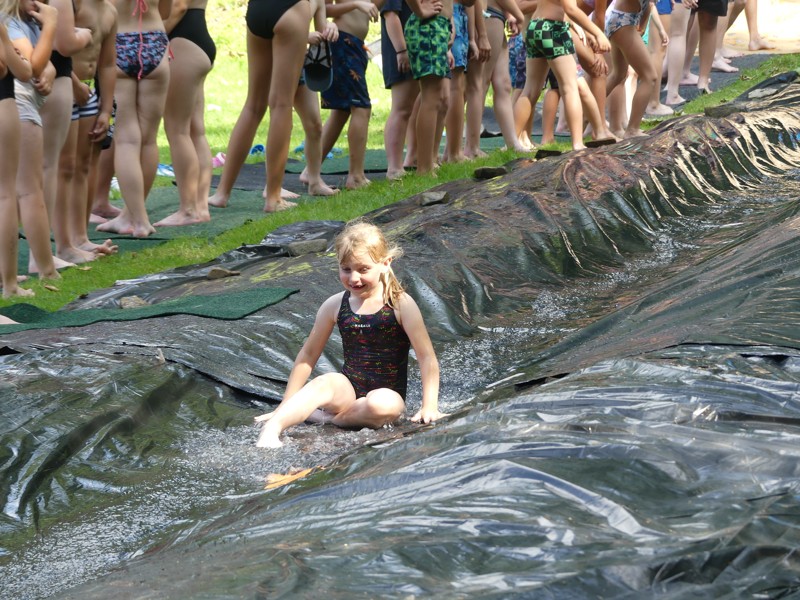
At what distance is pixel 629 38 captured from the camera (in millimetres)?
8914

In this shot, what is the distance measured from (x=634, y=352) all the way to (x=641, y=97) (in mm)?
5815

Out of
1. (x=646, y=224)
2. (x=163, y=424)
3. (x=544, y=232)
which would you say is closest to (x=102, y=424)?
(x=163, y=424)

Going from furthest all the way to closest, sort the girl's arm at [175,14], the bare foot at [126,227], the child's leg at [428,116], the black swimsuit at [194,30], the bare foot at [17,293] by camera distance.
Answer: the child's leg at [428,116]
the black swimsuit at [194,30]
the girl's arm at [175,14]
the bare foot at [126,227]
the bare foot at [17,293]

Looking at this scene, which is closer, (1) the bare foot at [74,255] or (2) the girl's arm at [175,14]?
(1) the bare foot at [74,255]

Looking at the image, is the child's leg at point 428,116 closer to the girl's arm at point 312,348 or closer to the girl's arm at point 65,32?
the girl's arm at point 65,32

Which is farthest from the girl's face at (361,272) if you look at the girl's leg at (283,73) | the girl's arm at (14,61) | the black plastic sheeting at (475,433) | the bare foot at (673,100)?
the bare foot at (673,100)

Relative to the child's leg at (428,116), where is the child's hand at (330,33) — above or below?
above

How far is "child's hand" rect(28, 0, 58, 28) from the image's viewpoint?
6.25 meters

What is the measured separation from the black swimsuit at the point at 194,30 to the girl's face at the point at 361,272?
14.7 ft

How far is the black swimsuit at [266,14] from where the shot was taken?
301 inches

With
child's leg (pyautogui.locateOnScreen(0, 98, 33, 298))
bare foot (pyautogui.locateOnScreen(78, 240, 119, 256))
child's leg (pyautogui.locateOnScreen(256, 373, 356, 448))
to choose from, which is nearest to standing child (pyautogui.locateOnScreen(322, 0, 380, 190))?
bare foot (pyautogui.locateOnScreen(78, 240, 119, 256))

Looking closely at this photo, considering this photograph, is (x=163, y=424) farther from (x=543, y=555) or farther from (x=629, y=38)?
(x=629, y=38)

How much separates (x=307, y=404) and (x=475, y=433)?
124 cm

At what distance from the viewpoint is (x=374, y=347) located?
4.28 m
